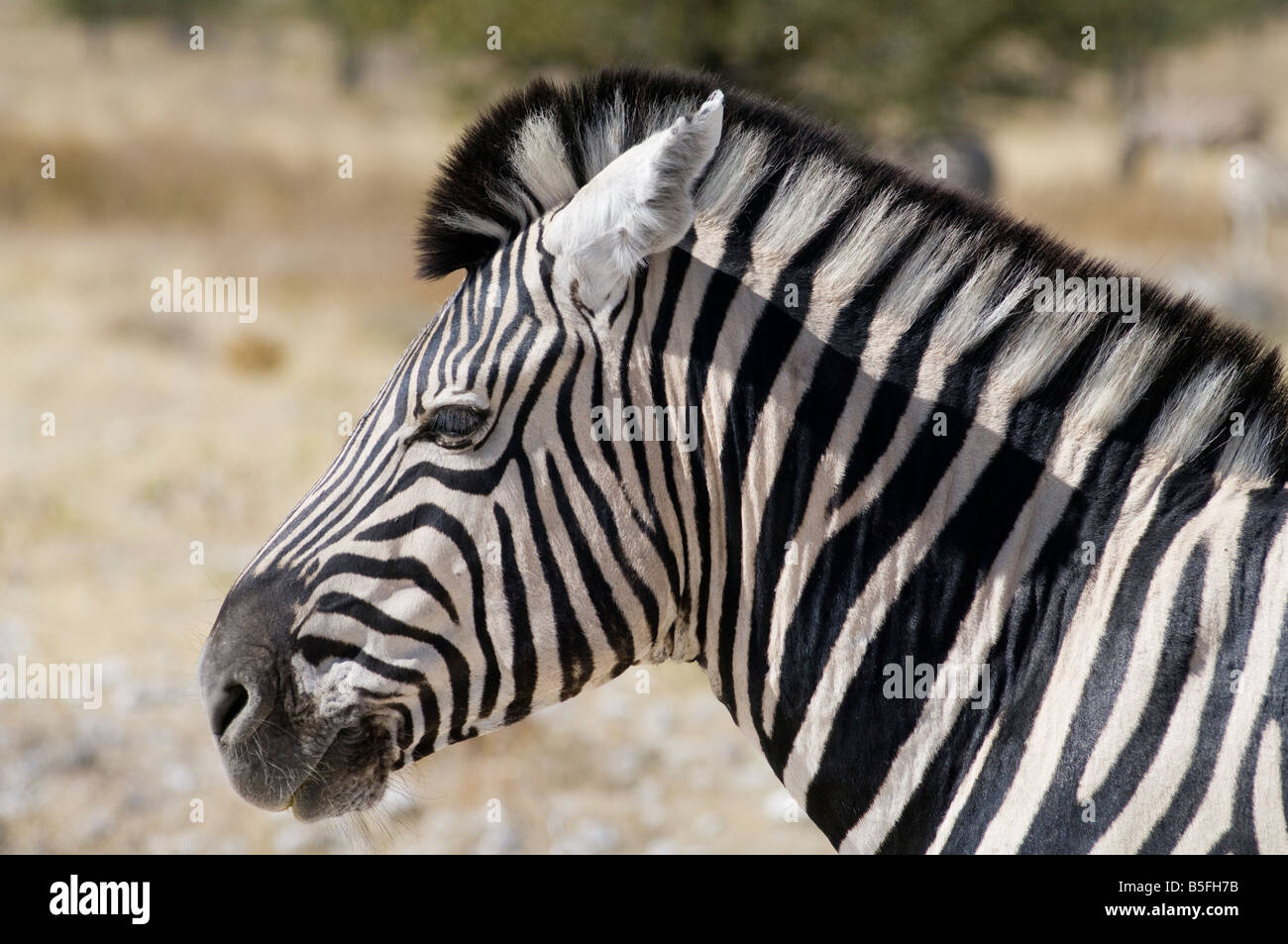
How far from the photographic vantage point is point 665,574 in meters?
2.22

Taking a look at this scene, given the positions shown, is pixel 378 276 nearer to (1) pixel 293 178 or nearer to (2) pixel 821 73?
(1) pixel 293 178

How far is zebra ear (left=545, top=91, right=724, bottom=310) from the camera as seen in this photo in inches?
79.5

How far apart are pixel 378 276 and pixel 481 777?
11.9 metres

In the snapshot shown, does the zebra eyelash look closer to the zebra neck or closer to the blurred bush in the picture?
the zebra neck

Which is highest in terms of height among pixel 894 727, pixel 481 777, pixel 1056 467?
pixel 1056 467

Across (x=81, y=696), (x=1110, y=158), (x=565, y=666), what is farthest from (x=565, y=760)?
(x=1110, y=158)
